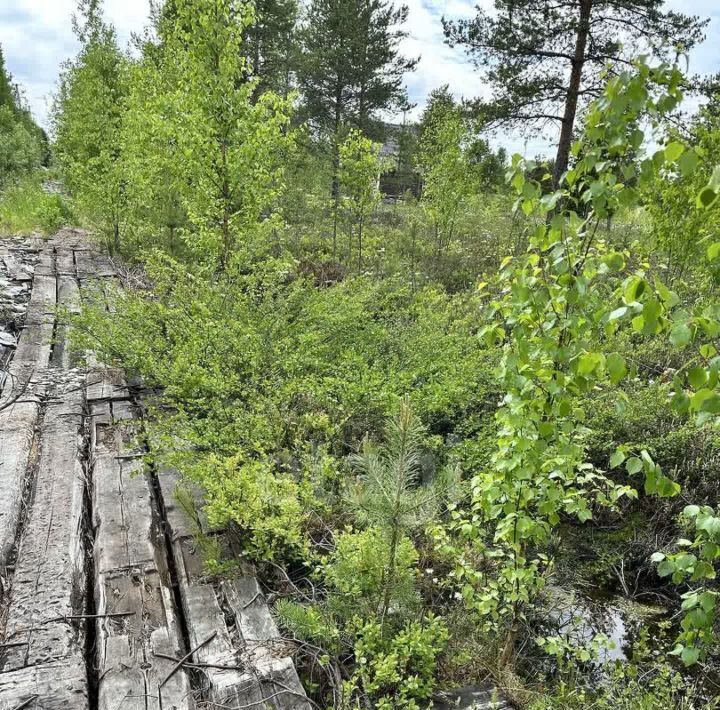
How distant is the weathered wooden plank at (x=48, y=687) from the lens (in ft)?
7.73

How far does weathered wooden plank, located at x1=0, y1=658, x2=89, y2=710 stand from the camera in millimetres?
Answer: 2355

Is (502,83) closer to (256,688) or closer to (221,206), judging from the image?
(221,206)

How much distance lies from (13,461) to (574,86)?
40.8 feet

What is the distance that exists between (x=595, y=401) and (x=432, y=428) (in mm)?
1630

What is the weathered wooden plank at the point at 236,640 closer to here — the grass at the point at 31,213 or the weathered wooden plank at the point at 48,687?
the weathered wooden plank at the point at 48,687

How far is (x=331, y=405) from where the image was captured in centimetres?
495

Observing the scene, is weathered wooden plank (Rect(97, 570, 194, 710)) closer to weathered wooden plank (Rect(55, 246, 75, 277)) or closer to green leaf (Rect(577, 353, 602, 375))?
green leaf (Rect(577, 353, 602, 375))

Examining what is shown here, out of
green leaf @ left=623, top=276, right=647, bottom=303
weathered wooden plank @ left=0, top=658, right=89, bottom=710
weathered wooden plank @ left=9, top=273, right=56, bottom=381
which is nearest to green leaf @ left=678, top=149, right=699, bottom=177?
green leaf @ left=623, top=276, right=647, bottom=303

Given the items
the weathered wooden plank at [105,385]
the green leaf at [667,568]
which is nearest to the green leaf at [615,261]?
the green leaf at [667,568]

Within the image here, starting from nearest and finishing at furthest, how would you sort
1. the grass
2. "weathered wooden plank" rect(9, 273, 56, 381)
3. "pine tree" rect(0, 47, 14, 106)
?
"weathered wooden plank" rect(9, 273, 56, 381) < the grass < "pine tree" rect(0, 47, 14, 106)

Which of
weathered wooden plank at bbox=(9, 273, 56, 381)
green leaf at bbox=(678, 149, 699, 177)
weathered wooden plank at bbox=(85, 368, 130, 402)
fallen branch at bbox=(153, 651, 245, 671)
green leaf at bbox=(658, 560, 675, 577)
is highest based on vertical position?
green leaf at bbox=(678, 149, 699, 177)

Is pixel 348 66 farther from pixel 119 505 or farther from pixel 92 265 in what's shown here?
pixel 119 505

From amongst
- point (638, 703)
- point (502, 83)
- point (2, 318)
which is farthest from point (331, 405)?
point (502, 83)

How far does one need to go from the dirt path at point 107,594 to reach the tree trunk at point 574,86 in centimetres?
976
